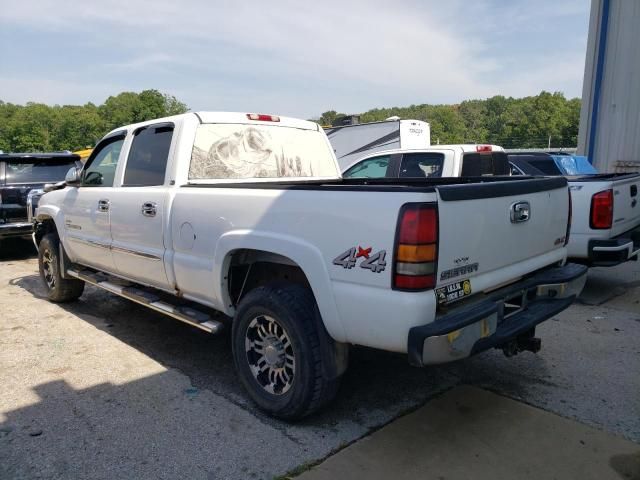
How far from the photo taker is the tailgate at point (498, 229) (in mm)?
2648

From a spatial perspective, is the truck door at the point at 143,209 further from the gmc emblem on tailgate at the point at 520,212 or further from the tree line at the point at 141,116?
the tree line at the point at 141,116

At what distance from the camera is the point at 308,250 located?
2.90 metres

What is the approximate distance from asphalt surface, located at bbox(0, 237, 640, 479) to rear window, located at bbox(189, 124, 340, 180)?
63.8 inches

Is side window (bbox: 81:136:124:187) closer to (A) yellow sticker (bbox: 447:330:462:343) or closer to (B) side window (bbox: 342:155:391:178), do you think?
A: (B) side window (bbox: 342:155:391:178)

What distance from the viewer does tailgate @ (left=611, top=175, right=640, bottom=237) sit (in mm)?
5797

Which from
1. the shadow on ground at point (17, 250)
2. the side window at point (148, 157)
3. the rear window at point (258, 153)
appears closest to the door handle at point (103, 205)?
the side window at point (148, 157)

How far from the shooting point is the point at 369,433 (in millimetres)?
3092

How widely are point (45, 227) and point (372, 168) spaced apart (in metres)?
4.59

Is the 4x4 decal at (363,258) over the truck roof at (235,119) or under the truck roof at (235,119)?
under

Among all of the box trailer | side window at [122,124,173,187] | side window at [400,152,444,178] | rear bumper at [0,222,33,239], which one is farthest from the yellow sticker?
the box trailer

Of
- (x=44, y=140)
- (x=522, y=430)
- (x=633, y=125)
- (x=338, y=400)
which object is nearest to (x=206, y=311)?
(x=338, y=400)

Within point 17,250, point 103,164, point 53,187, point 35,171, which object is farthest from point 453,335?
point 17,250

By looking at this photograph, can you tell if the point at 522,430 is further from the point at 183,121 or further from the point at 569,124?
the point at 569,124

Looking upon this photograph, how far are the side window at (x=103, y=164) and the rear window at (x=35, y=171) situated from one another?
4.89 m
